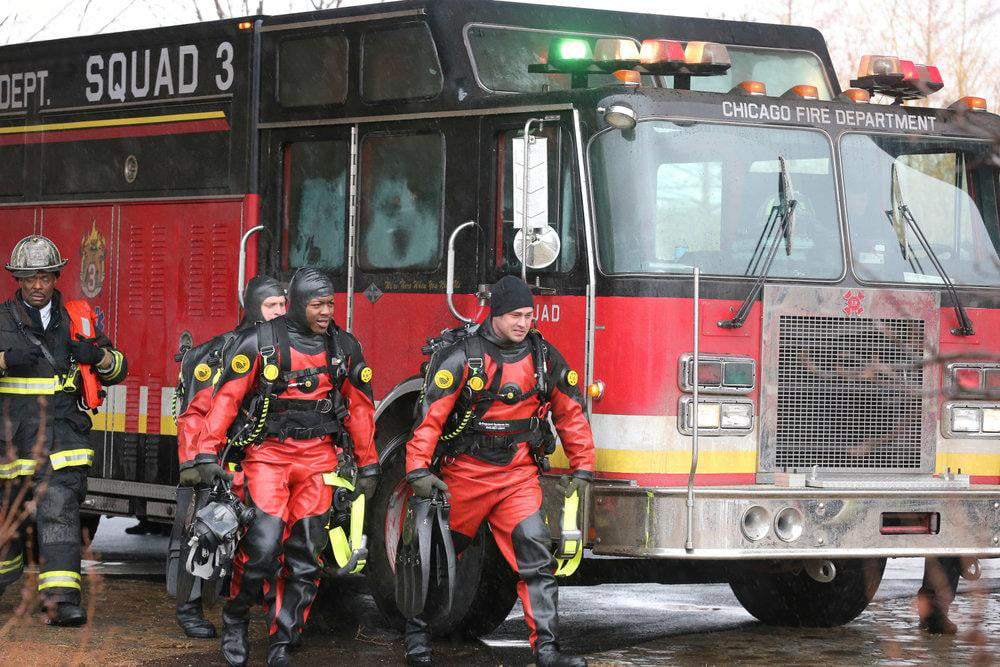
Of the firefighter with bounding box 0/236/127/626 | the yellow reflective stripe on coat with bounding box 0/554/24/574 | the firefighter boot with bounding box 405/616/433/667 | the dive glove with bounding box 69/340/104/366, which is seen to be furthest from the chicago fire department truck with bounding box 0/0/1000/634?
the yellow reflective stripe on coat with bounding box 0/554/24/574

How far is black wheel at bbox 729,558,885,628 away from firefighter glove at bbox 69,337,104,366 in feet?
11.4

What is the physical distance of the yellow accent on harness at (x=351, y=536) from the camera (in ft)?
24.3

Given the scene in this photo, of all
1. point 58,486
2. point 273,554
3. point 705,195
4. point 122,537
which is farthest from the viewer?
point 122,537

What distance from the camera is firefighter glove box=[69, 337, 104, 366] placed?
8391mm

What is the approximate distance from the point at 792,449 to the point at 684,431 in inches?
23.9

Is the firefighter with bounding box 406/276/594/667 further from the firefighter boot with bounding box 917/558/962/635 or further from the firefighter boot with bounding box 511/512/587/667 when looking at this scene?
the firefighter boot with bounding box 917/558/962/635

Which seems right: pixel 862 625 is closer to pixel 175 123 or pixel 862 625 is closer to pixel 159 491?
pixel 159 491

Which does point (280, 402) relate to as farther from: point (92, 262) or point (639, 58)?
point (92, 262)

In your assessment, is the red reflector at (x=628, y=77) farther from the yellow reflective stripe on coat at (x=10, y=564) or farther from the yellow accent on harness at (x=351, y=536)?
the yellow reflective stripe on coat at (x=10, y=564)

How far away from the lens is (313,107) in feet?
28.7

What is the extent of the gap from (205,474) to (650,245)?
218 cm

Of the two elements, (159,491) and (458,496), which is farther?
(159,491)

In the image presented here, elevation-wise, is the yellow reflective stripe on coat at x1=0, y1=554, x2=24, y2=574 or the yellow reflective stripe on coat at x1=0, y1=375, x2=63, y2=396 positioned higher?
the yellow reflective stripe on coat at x1=0, y1=375, x2=63, y2=396

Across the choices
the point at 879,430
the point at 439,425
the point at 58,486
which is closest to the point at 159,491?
the point at 58,486
